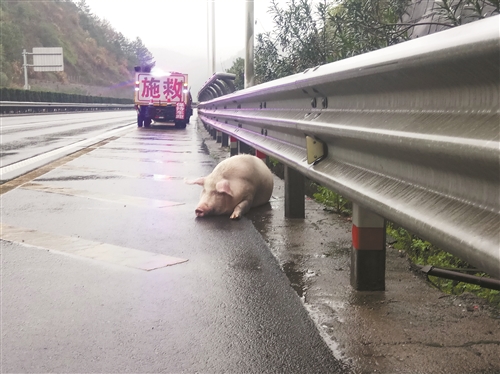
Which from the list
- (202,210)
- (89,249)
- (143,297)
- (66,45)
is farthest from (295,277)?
(66,45)

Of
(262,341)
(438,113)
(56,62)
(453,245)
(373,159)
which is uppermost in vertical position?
(56,62)

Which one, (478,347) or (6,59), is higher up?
(6,59)

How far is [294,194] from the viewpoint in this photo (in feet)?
16.6

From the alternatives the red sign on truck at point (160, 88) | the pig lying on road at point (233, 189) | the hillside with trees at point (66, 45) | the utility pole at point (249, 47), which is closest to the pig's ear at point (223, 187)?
the pig lying on road at point (233, 189)

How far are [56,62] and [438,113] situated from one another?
220ft

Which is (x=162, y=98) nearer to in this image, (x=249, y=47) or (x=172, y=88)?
(x=172, y=88)

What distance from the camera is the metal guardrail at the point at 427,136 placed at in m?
1.55

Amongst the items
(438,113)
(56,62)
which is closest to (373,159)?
(438,113)

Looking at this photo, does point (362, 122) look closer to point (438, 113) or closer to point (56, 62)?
point (438, 113)

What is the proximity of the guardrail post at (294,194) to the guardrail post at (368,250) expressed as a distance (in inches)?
76.0

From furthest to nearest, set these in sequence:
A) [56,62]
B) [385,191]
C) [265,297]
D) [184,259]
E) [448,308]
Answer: [56,62], [184,259], [265,297], [448,308], [385,191]

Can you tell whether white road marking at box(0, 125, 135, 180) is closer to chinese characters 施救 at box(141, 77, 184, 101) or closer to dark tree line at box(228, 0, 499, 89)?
dark tree line at box(228, 0, 499, 89)

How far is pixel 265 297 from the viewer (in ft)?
10.3

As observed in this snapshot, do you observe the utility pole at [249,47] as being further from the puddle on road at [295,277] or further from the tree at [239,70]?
the tree at [239,70]
